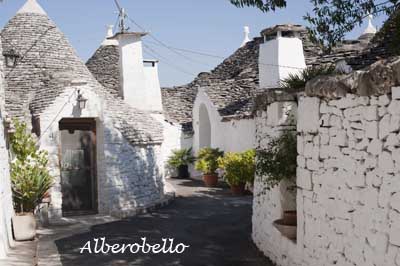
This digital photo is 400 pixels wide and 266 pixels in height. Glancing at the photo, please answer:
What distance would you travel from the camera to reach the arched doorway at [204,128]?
21125 mm

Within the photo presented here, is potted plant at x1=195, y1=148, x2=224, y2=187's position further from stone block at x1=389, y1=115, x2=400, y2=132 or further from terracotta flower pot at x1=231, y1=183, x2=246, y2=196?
stone block at x1=389, y1=115, x2=400, y2=132

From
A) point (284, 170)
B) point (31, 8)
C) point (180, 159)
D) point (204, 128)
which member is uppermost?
point (31, 8)

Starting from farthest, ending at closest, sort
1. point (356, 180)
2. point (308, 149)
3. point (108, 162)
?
point (108, 162) → point (308, 149) → point (356, 180)

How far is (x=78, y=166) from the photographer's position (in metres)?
12.6

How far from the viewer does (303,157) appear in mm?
6215

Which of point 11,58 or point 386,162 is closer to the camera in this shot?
point 386,162

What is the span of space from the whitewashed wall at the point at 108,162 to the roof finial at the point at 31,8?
175 inches

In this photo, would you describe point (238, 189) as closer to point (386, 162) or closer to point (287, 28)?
point (287, 28)

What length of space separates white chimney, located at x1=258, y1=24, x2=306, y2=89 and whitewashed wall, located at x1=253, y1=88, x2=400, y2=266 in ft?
33.4

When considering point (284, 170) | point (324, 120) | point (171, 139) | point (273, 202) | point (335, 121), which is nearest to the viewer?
point (335, 121)

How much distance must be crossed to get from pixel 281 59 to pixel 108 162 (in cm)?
714

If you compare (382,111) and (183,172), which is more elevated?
(382,111)

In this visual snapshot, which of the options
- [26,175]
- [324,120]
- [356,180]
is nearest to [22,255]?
[26,175]

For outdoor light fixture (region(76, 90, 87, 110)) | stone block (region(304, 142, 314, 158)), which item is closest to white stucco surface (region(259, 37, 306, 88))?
outdoor light fixture (region(76, 90, 87, 110))
